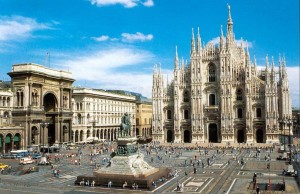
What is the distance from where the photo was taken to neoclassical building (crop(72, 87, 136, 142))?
8875 centimetres

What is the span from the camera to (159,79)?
84938 mm

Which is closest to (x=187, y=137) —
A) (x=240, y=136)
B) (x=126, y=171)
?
(x=240, y=136)

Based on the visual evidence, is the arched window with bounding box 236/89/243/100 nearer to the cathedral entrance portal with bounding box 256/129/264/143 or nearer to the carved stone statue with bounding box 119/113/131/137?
the cathedral entrance portal with bounding box 256/129/264/143

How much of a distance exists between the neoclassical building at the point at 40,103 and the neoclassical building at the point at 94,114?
877 cm

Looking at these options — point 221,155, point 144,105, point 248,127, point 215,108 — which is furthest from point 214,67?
point 144,105

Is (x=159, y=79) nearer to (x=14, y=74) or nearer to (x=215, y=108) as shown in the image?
(x=215, y=108)

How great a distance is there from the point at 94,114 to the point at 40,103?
933 inches

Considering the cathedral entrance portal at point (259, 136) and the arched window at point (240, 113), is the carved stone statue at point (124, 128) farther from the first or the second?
the cathedral entrance portal at point (259, 136)

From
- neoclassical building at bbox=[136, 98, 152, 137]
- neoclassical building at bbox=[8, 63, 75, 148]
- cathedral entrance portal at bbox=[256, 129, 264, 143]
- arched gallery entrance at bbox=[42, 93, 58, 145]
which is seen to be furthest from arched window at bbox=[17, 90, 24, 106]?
neoclassical building at bbox=[136, 98, 152, 137]

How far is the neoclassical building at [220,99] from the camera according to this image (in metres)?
77.1

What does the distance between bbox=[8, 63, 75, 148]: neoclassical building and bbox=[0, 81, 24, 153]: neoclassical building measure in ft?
2.46

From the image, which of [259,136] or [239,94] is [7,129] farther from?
[259,136]

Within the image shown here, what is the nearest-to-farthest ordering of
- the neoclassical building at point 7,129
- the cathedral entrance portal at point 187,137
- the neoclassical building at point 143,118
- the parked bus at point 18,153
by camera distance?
the parked bus at point 18,153 < the neoclassical building at point 7,129 < the cathedral entrance portal at point 187,137 < the neoclassical building at point 143,118

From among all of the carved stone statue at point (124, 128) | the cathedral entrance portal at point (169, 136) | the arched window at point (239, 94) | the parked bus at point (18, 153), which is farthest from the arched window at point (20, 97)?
the arched window at point (239, 94)
